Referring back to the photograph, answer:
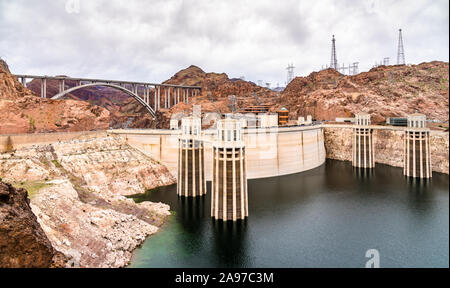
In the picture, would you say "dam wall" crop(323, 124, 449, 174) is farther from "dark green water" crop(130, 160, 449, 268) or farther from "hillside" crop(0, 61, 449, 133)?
"dark green water" crop(130, 160, 449, 268)

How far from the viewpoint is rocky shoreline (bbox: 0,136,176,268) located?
18578 millimetres

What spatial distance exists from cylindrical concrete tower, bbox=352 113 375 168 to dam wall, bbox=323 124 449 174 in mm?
1790

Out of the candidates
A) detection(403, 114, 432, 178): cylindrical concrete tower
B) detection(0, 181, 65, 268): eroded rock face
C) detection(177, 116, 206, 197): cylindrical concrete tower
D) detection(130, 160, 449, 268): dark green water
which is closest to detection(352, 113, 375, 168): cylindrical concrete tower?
detection(403, 114, 432, 178): cylindrical concrete tower

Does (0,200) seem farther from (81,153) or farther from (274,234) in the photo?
(81,153)

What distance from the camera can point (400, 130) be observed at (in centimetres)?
5309

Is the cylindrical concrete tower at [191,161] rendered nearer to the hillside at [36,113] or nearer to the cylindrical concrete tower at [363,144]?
the hillside at [36,113]

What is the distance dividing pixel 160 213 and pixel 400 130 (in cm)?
4774

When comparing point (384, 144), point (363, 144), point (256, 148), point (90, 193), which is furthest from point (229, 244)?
point (384, 144)

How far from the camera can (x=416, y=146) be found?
149 feet

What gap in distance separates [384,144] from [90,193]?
57.2m

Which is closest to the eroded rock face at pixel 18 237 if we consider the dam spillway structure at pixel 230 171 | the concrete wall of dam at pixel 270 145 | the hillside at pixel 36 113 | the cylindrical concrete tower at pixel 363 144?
the dam spillway structure at pixel 230 171

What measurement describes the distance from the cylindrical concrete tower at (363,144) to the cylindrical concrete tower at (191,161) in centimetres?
3819
